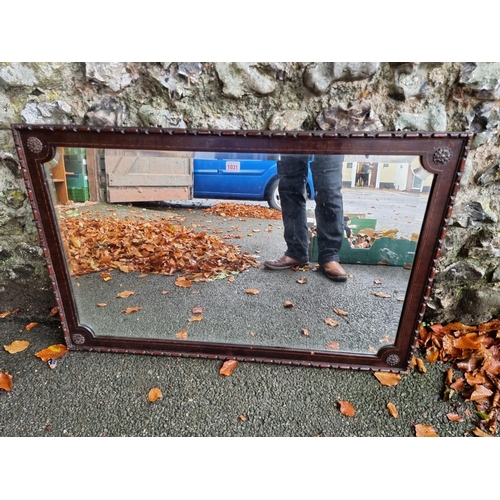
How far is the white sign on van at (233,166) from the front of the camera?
4.65 ft

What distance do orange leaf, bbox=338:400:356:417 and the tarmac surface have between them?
0.7 inches

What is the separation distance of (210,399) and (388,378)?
2.98 feet

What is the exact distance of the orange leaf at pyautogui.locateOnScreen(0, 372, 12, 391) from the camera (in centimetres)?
160

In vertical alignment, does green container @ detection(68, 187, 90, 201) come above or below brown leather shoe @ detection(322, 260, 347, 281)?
above

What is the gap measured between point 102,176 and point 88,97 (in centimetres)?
38

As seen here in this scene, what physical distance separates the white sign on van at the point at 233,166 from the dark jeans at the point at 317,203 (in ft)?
0.60

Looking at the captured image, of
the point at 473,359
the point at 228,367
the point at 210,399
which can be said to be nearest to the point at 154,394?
the point at 210,399

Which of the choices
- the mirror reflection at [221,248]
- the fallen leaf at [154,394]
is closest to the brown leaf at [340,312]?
the mirror reflection at [221,248]

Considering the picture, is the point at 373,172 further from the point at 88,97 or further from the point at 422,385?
the point at 88,97

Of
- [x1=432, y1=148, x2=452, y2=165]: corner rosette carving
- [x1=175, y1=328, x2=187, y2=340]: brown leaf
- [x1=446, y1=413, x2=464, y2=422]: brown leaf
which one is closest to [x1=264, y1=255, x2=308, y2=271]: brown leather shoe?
[x1=175, y1=328, x2=187, y2=340]: brown leaf

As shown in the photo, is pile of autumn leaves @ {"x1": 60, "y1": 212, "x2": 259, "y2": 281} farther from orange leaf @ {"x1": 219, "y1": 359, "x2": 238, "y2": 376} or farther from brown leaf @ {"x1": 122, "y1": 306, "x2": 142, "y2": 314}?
orange leaf @ {"x1": 219, "y1": 359, "x2": 238, "y2": 376}

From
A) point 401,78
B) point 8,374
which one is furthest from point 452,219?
point 8,374

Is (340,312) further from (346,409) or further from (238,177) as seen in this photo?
(238,177)

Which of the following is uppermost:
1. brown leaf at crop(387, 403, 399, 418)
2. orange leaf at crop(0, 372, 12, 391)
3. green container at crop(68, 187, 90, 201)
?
green container at crop(68, 187, 90, 201)
